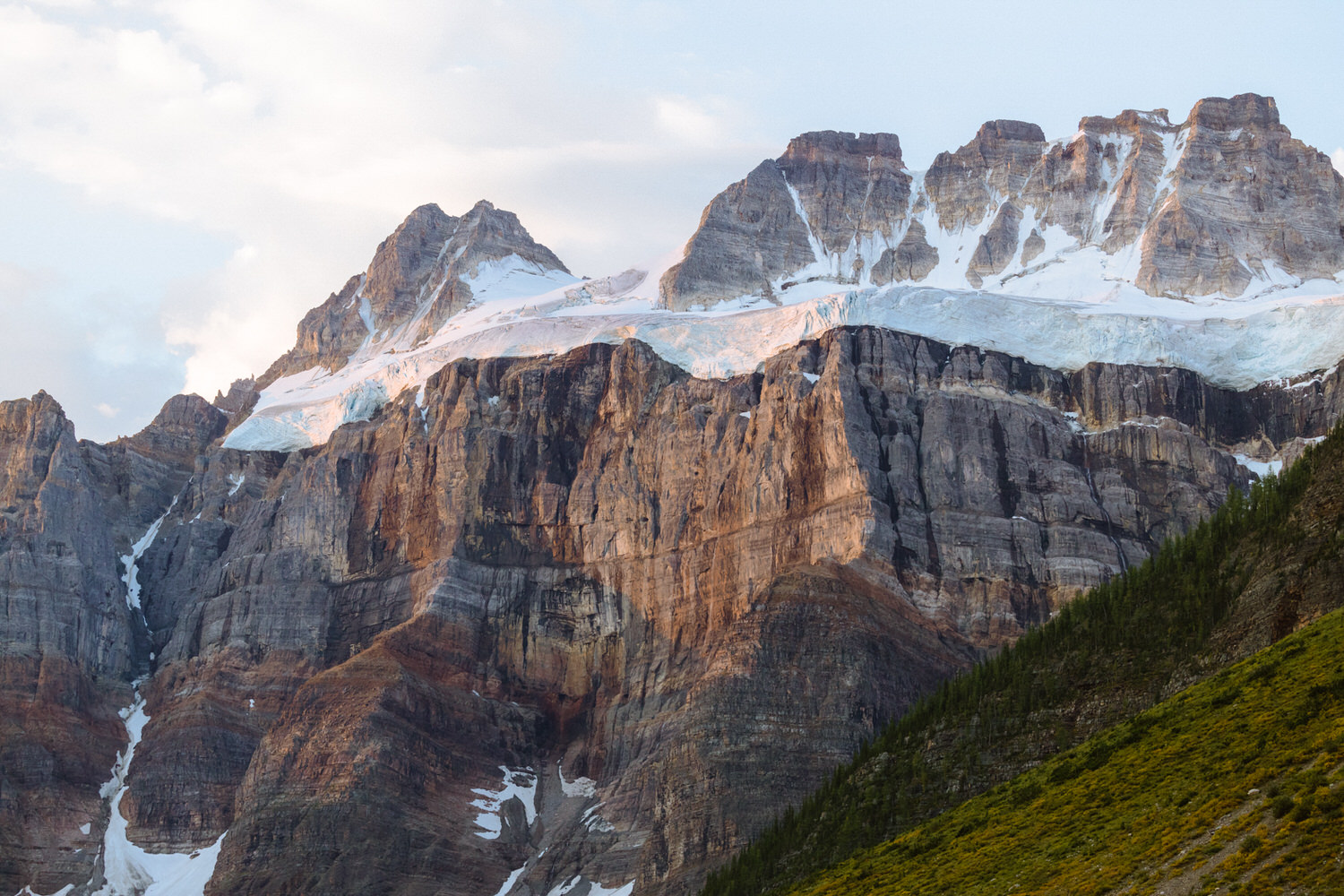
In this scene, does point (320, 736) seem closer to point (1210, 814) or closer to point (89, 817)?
point (89, 817)

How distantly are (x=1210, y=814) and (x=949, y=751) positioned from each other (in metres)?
50.6

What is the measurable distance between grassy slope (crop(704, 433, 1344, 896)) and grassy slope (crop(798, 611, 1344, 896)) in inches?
308

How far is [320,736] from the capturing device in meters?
179

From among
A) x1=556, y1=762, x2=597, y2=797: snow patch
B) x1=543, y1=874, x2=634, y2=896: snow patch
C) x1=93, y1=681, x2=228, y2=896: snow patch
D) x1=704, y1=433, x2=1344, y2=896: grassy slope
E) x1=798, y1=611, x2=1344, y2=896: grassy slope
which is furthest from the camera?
x1=556, y1=762, x2=597, y2=797: snow patch

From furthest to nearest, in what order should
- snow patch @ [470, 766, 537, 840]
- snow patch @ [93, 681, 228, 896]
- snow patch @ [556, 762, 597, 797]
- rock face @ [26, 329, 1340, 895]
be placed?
snow patch @ [556, 762, 597, 797]
snow patch @ [93, 681, 228, 896]
snow patch @ [470, 766, 537, 840]
rock face @ [26, 329, 1340, 895]

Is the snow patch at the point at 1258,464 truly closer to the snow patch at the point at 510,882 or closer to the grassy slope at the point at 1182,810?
the snow patch at the point at 510,882

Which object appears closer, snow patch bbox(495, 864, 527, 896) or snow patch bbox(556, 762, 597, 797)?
snow patch bbox(495, 864, 527, 896)

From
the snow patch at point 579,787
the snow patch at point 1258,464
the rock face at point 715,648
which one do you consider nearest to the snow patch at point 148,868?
the rock face at point 715,648

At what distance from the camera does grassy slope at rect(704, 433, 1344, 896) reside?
99250 mm

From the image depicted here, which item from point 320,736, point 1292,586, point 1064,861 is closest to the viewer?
point 1064,861

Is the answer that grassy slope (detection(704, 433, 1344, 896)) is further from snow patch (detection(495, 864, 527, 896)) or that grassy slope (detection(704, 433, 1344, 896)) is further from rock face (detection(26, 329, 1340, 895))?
snow patch (detection(495, 864, 527, 896))

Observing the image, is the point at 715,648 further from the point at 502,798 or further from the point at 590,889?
the point at 502,798

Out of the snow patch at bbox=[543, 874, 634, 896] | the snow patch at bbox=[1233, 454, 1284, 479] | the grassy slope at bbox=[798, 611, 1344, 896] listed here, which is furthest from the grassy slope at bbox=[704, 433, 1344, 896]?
the snow patch at bbox=[1233, 454, 1284, 479]

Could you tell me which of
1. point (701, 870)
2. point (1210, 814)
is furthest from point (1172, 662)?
point (701, 870)
